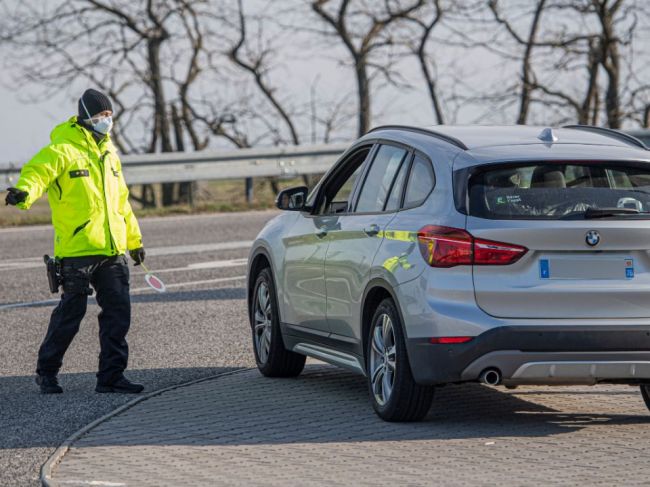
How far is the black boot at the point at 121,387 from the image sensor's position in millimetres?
9086

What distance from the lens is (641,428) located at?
25.1 feet

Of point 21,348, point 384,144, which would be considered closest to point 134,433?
point 384,144

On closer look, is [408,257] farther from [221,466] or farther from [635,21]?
[635,21]

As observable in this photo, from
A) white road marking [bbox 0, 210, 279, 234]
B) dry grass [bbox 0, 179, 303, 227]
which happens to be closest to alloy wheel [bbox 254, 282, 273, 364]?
white road marking [bbox 0, 210, 279, 234]

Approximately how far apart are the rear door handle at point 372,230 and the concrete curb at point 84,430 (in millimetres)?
1716

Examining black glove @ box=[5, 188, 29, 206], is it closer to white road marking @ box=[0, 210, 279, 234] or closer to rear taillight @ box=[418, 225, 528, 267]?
rear taillight @ box=[418, 225, 528, 267]

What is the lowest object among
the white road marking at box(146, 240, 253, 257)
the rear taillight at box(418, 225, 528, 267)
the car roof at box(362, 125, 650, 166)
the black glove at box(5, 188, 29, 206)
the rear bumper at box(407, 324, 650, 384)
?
the white road marking at box(146, 240, 253, 257)

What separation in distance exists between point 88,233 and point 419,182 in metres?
2.29

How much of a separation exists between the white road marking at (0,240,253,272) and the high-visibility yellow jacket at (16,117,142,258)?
25.3 feet

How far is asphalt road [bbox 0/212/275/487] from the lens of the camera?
26.3 ft

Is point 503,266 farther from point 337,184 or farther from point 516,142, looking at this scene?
point 337,184

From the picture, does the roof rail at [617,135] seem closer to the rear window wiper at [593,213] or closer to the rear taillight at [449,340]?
the rear window wiper at [593,213]

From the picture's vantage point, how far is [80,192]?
9.00m

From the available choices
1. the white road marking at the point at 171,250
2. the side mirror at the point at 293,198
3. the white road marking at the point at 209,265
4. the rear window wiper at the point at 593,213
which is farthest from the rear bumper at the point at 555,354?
the white road marking at the point at 171,250
